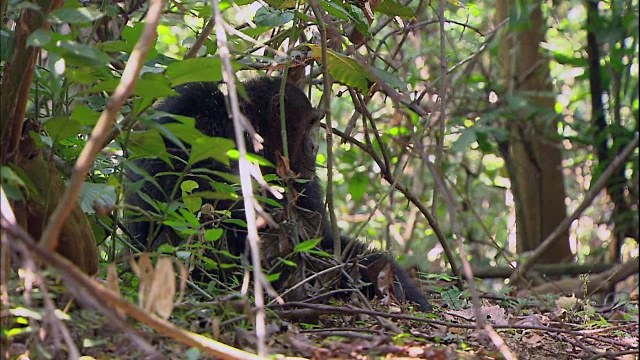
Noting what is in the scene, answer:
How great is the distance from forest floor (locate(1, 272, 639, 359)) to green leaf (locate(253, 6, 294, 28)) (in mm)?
983

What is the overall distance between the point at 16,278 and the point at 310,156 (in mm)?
2613

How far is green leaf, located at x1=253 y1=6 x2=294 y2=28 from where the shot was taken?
2.70 m

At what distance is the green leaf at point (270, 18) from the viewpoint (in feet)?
8.85

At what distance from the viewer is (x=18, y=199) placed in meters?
1.78

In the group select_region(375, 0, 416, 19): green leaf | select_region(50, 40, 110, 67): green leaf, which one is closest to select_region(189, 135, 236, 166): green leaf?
select_region(50, 40, 110, 67): green leaf

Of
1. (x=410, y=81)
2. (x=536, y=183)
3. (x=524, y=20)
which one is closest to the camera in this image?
(x=410, y=81)

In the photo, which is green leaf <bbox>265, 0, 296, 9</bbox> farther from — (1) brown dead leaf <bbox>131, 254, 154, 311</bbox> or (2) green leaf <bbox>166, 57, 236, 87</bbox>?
(1) brown dead leaf <bbox>131, 254, 154, 311</bbox>

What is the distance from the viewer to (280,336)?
2.02 metres

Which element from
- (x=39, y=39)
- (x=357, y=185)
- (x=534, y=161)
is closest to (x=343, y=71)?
(x=39, y=39)

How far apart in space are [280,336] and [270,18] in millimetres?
Answer: 1200

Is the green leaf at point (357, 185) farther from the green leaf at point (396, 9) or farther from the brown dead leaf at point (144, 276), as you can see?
the brown dead leaf at point (144, 276)

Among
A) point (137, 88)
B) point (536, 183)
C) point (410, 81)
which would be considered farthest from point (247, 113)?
point (536, 183)

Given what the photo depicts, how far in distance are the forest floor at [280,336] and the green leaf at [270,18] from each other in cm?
98

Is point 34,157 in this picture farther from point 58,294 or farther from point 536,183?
point 536,183
